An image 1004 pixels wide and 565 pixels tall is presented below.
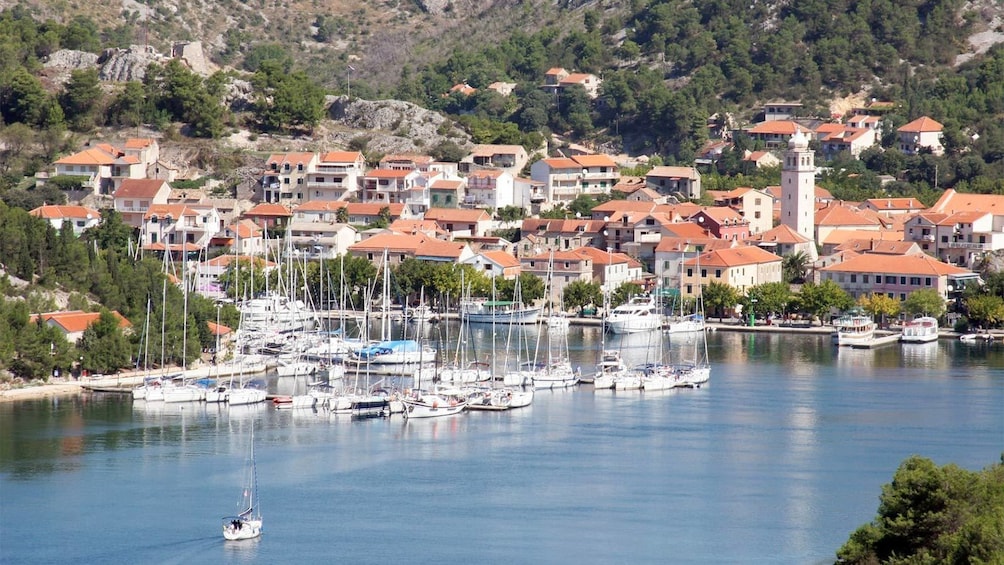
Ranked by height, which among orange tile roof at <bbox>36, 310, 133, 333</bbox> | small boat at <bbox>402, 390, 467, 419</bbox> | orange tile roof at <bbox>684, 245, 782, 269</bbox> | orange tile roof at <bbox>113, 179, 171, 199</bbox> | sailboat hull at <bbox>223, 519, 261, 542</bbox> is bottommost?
sailboat hull at <bbox>223, 519, 261, 542</bbox>

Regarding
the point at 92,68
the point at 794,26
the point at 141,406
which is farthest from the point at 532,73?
the point at 141,406

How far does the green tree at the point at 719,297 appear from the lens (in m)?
47.7

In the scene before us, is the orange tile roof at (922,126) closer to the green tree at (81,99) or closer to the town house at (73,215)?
the green tree at (81,99)

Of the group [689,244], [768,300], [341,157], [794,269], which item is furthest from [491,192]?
[768,300]

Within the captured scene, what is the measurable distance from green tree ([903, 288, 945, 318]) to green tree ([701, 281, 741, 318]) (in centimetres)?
379

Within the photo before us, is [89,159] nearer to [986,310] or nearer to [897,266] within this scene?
[897,266]

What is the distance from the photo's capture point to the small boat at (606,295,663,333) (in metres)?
46.1

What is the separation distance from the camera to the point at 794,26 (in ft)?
235

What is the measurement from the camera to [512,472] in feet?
101

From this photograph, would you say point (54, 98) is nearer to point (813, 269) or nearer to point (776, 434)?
point (813, 269)

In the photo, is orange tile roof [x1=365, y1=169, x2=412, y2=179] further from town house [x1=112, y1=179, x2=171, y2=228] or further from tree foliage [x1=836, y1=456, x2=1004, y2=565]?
tree foliage [x1=836, y1=456, x2=1004, y2=565]

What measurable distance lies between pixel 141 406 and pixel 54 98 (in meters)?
27.8

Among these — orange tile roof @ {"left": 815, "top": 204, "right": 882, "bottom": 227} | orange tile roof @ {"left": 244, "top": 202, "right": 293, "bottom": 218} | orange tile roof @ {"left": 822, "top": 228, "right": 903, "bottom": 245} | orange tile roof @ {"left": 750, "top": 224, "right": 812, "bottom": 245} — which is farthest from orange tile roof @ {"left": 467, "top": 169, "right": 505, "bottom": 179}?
orange tile roof @ {"left": 822, "top": 228, "right": 903, "bottom": 245}

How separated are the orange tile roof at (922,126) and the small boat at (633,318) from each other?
18352 millimetres
